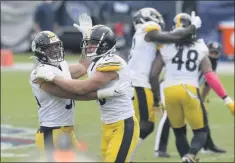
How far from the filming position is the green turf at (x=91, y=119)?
9328 millimetres

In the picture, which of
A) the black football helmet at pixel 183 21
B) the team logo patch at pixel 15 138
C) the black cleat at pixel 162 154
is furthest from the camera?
the team logo patch at pixel 15 138

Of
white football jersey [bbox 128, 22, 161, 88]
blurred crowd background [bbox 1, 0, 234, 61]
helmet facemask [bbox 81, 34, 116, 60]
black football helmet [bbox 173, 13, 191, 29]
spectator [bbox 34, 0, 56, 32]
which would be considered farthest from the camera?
blurred crowd background [bbox 1, 0, 234, 61]

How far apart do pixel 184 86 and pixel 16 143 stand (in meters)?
3.27

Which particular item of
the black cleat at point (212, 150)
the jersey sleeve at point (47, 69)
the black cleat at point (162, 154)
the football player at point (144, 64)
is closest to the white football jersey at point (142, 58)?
the football player at point (144, 64)

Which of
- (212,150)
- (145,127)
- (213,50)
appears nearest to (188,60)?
(145,127)

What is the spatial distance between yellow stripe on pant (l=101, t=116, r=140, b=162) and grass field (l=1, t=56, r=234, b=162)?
0.87 m

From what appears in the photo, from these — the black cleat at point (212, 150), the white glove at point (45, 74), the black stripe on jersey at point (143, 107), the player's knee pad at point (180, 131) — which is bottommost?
the black cleat at point (212, 150)

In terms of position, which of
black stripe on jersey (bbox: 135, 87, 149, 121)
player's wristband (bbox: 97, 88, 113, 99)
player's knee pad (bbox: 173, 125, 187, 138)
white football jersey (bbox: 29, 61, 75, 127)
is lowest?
player's knee pad (bbox: 173, 125, 187, 138)

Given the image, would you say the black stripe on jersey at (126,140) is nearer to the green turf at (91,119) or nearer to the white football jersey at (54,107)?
the white football jersey at (54,107)

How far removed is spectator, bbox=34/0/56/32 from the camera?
2302 centimetres

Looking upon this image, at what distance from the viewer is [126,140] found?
583 cm

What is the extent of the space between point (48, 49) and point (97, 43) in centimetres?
38

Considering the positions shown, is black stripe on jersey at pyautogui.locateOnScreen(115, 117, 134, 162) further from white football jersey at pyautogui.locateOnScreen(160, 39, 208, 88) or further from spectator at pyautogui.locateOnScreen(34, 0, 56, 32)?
spectator at pyautogui.locateOnScreen(34, 0, 56, 32)

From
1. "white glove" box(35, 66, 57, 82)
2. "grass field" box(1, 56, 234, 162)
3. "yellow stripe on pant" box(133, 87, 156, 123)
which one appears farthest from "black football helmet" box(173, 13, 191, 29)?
"white glove" box(35, 66, 57, 82)
